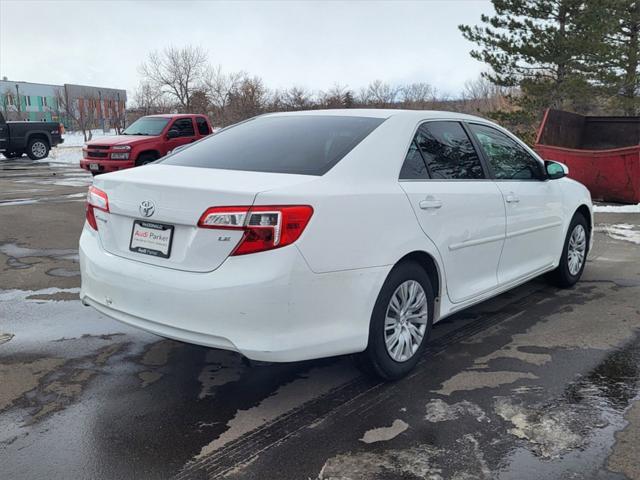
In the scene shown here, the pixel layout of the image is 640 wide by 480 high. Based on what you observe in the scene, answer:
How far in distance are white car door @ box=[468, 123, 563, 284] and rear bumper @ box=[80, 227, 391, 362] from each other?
67.3 inches

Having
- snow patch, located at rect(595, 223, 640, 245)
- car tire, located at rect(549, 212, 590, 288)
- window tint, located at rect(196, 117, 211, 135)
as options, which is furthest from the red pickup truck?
car tire, located at rect(549, 212, 590, 288)

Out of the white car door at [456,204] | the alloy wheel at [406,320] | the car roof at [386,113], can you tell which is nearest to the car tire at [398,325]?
the alloy wheel at [406,320]

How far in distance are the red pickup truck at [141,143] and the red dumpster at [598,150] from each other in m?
8.85

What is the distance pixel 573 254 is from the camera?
227 inches

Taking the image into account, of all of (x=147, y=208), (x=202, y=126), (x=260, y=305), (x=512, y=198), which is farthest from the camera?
(x=202, y=126)

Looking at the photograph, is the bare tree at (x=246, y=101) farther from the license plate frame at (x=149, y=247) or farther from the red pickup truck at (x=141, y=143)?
the license plate frame at (x=149, y=247)

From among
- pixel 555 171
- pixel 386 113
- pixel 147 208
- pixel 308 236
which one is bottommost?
pixel 308 236

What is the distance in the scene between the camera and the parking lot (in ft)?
9.13

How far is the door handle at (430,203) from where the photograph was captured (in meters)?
3.66

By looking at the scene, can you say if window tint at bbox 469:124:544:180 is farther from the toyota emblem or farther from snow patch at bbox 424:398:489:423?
the toyota emblem

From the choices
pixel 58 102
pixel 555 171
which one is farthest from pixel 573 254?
pixel 58 102

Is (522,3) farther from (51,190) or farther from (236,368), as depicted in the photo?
(236,368)

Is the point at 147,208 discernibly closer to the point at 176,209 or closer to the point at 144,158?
the point at 176,209

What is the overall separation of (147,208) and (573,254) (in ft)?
13.9
